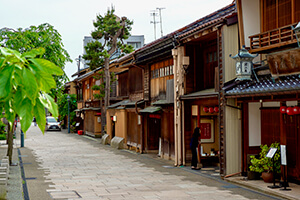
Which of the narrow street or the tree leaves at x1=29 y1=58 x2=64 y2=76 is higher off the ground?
the tree leaves at x1=29 y1=58 x2=64 y2=76

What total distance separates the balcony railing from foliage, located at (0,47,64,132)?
36.0 feet

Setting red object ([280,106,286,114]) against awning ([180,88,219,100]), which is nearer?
red object ([280,106,286,114])

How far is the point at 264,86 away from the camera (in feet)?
→ 46.9

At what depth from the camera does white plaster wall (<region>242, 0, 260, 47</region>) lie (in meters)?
16.1

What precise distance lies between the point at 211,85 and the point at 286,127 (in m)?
6.15

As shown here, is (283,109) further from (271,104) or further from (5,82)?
(5,82)

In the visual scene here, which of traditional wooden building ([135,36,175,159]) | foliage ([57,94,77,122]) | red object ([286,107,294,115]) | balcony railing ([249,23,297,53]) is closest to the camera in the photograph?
balcony railing ([249,23,297,53])

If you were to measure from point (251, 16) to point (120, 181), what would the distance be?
8385mm

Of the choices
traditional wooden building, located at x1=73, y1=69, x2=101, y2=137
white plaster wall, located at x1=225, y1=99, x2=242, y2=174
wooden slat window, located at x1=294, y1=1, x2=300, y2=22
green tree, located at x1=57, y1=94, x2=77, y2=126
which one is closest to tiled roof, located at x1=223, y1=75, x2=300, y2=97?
white plaster wall, located at x1=225, y1=99, x2=242, y2=174

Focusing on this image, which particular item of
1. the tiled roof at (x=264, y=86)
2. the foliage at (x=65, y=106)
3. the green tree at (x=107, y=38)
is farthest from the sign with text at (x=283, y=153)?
the foliage at (x=65, y=106)

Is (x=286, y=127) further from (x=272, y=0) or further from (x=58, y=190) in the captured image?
(x=58, y=190)

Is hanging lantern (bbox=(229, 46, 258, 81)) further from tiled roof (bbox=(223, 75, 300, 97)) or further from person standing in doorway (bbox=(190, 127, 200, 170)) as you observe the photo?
person standing in doorway (bbox=(190, 127, 200, 170))

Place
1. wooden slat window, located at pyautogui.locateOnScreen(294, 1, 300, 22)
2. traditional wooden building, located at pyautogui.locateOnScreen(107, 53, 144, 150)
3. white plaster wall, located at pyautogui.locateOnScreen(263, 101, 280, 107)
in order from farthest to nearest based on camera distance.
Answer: traditional wooden building, located at pyautogui.locateOnScreen(107, 53, 144, 150)
white plaster wall, located at pyautogui.locateOnScreen(263, 101, 280, 107)
wooden slat window, located at pyautogui.locateOnScreen(294, 1, 300, 22)

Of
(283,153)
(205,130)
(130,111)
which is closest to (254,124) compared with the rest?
(283,153)
